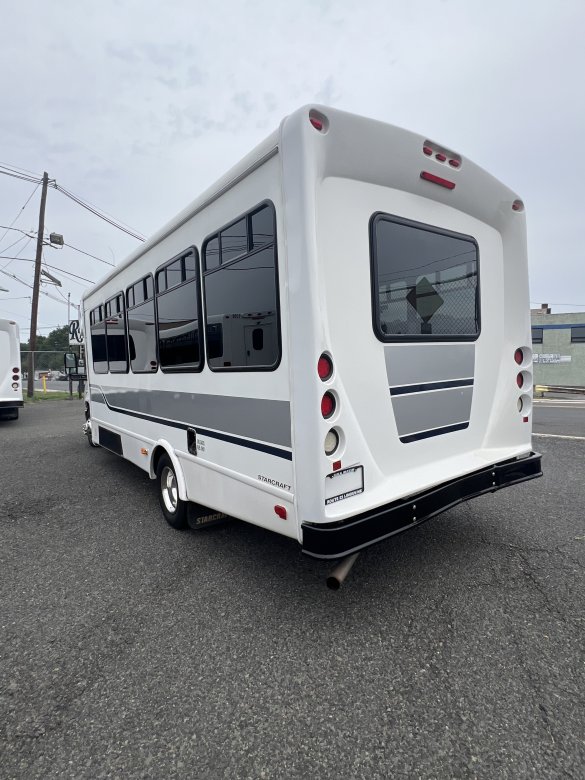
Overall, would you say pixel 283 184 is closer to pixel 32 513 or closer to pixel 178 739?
pixel 178 739

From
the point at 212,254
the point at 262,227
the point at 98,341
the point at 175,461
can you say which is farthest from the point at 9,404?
the point at 262,227

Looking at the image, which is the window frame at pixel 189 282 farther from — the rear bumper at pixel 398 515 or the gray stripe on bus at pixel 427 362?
the rear bumper at pixel 398 515

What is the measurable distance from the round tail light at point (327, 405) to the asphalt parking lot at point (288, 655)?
1269 mm

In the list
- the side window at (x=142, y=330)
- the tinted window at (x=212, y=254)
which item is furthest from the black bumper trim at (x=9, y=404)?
the tinted window at (x=212, y=254)

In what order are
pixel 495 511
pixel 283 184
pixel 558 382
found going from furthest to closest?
pixel 558 382, pixel 495 511, pixel 283 184

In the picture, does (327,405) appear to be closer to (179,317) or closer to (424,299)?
(424,299)

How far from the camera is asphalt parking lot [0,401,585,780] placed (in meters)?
1.79

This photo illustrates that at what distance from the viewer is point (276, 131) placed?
2439mm

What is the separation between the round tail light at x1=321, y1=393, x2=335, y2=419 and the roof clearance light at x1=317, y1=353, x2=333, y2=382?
4.0 inches

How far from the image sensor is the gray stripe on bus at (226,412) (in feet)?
8.58

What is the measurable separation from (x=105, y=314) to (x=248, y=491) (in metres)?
3.96

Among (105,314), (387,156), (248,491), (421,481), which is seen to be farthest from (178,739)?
(105,314)

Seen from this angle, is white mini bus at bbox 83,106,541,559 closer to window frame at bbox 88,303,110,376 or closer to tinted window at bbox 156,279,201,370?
tinted window at bbox 156,279,201,370

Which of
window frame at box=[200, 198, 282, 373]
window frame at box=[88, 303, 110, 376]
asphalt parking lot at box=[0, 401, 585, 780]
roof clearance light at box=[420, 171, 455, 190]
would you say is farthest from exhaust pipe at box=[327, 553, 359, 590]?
window frame at box=[88, 303, 110, 376]
